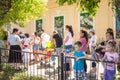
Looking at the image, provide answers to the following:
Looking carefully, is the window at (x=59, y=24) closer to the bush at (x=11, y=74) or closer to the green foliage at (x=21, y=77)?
the bush at (x=11, y=74)

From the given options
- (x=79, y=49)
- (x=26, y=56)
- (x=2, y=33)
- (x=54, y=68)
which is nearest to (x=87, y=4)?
(x=79, y=49)

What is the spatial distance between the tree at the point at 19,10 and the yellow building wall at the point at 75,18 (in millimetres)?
5368

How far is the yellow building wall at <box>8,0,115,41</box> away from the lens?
770 inches

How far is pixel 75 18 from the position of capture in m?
22.5

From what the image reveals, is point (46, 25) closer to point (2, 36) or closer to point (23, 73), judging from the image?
point (2, 36)

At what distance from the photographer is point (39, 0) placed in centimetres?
1292

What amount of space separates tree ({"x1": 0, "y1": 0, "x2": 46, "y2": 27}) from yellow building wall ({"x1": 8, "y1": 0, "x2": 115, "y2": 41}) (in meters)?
5.37

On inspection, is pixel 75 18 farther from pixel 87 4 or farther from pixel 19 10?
pixel 87 4

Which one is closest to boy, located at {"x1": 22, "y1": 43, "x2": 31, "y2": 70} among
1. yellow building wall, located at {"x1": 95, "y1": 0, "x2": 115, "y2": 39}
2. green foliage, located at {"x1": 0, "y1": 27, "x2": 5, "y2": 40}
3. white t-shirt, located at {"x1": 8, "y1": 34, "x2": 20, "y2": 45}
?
white t-shirt, located at {"x1": 8, "y1": 34, "x2": 20, "y2": 45}

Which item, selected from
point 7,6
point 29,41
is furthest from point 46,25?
point 7,6

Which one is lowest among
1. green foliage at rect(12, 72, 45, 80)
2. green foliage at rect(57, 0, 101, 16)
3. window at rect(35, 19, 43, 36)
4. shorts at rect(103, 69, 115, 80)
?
green foliage at rect(12, 72, 45, 80)

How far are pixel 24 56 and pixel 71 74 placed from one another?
1.57 meters

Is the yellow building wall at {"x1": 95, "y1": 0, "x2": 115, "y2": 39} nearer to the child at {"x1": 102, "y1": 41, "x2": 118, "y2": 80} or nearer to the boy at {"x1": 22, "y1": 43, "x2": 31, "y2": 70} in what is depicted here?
the boy at {"x1": 22, "y1": 43, "x2": 31, "y2": 70}

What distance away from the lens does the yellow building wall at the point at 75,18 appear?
19556 mm
